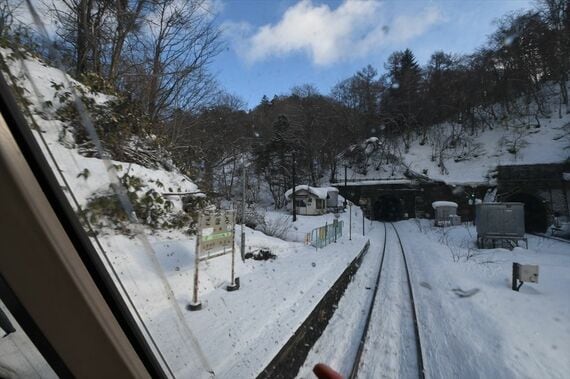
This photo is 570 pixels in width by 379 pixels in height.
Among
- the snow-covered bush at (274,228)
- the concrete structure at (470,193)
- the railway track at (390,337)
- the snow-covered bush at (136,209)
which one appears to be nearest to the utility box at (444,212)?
the concrete structure at (470,193)

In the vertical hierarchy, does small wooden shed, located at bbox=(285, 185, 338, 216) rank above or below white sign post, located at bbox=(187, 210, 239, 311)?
below

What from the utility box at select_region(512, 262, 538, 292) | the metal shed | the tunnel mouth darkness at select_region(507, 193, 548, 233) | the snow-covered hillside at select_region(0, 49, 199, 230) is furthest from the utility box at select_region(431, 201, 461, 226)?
the snow-covered hillside at select_region(0, 49, 199, 230)

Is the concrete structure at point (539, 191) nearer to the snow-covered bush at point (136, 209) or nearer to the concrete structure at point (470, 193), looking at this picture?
the concrete structure at point (470, 193)

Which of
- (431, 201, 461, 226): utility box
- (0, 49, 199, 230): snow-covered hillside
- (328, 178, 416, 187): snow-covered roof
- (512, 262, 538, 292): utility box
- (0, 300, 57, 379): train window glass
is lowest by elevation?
(431, 201, 461, 226): utility box

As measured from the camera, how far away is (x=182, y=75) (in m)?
12.4

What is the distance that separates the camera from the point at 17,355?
1518 millimetres

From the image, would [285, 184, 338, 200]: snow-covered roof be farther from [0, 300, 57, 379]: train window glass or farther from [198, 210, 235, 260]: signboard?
[0, 300, 57, 379]: train window glass

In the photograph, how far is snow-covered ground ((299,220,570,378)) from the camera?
19.0 feet

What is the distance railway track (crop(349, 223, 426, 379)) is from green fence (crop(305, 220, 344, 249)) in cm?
434

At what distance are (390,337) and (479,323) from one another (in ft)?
7.16

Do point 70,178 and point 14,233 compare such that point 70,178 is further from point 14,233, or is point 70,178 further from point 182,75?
point 182,75

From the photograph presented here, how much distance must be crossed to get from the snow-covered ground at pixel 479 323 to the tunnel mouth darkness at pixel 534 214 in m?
24.8

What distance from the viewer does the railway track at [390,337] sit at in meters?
5.74

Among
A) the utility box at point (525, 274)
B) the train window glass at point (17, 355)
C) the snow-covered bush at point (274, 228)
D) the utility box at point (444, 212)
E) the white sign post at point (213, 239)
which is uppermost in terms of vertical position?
the train window glass at point (17, 355)
